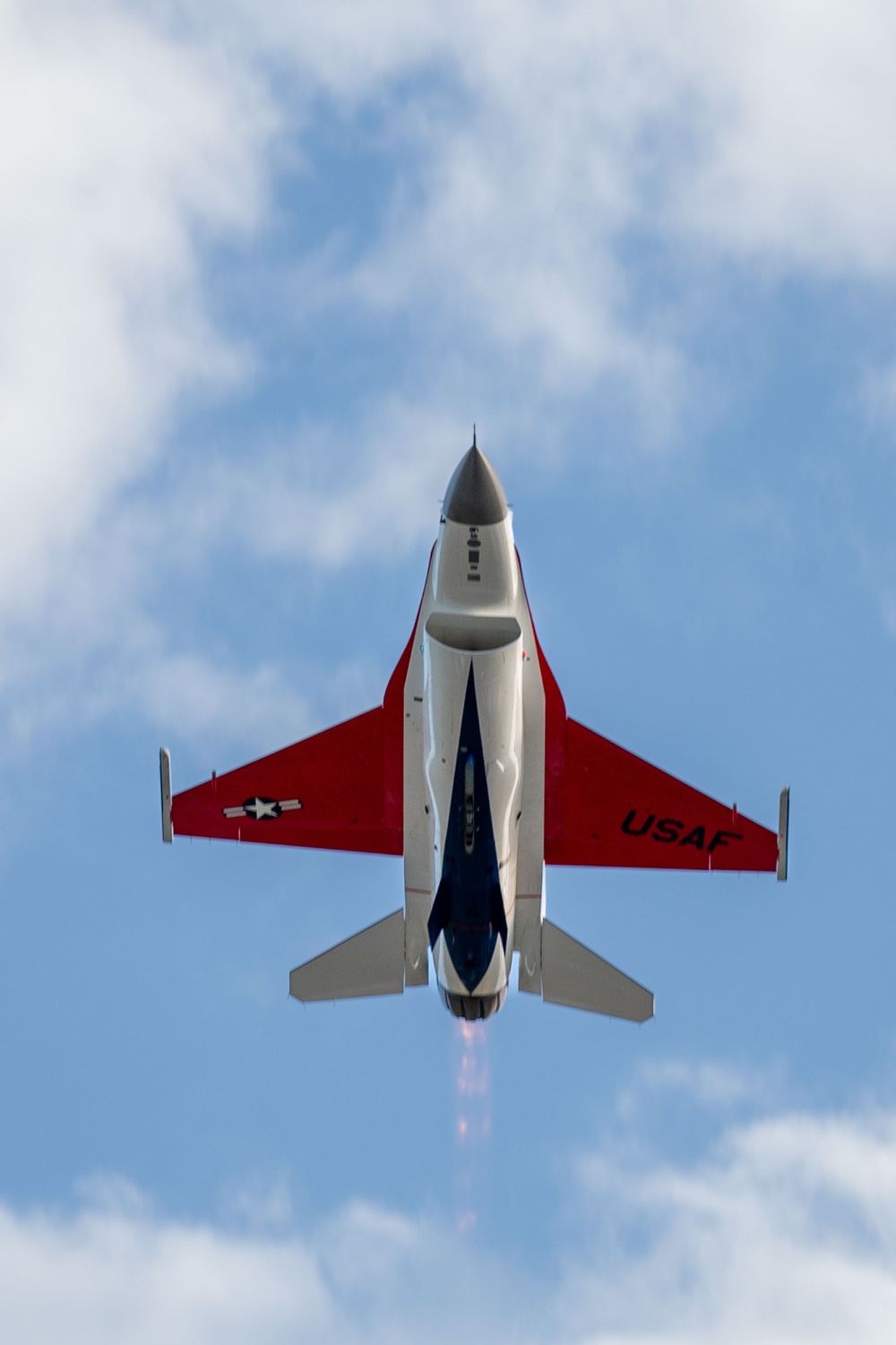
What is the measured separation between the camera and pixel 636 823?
4384 cm

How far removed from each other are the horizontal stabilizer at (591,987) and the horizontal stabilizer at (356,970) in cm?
305

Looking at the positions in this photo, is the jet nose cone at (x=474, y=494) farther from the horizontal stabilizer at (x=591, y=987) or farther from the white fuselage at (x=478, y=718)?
the horizontal stabilizer at (x=591, y=987)

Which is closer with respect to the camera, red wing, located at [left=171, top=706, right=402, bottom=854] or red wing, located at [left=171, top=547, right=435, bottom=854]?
red wing, located at [left=171, top=547, right=435, bottom=854]

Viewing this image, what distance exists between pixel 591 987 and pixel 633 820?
383cm

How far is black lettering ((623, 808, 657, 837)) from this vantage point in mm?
43750

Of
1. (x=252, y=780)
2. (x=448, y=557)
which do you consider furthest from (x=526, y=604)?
(x=252, y=780)

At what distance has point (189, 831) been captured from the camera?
44.4 m

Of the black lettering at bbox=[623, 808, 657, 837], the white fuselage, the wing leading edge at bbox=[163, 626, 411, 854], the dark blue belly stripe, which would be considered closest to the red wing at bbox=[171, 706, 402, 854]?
the wing leading edge at bbox=[163, 626, 411, 854]

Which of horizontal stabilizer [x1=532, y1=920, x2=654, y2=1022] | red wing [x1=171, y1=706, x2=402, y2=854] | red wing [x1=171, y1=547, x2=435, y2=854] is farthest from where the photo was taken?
red wing [x1=171, y1=706, x2=402, y2=854]

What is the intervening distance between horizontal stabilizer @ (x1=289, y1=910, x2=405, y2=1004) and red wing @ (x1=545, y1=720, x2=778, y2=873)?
3.95 meters

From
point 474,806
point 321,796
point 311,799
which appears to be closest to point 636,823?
point 474,806

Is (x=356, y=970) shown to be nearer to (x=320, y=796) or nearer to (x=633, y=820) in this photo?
(x=320, y=796)

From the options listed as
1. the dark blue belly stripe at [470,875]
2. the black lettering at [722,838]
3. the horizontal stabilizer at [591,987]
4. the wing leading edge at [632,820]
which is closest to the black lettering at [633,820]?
the wing leading edge at [632,820]

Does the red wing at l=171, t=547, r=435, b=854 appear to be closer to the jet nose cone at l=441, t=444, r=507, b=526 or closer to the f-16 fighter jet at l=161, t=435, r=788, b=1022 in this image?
the f-16 fighter jet at l=161, t=435, r=788, b=1022
